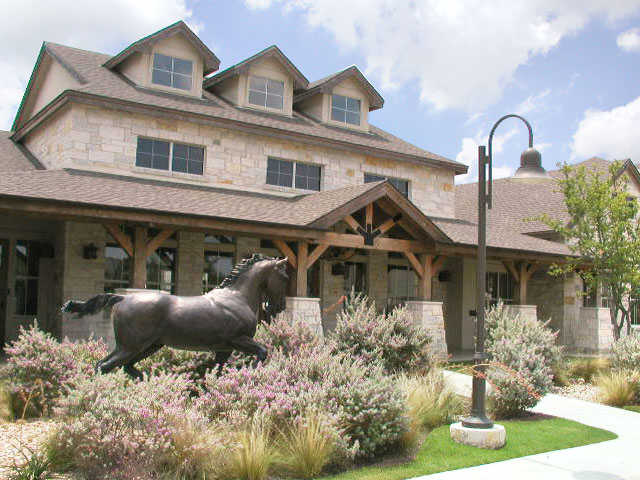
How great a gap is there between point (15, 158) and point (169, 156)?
483 cm

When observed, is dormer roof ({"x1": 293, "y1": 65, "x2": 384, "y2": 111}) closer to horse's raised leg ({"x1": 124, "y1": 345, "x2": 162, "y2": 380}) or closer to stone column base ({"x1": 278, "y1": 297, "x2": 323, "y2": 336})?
stone column base ({"x1": 278, "y1": 297, "x2": 323, "y2": 336})

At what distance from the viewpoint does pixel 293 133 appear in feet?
62.1

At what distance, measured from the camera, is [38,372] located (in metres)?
8.91

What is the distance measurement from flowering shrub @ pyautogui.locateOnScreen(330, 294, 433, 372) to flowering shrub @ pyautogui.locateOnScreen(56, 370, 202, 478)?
523 cm

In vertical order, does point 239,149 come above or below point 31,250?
above

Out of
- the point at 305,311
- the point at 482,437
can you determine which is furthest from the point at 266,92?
the point at 482,437

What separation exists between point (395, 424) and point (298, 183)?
40.9ft

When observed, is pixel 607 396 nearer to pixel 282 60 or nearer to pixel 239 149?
pixel 239 149

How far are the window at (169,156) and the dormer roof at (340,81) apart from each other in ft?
17.2

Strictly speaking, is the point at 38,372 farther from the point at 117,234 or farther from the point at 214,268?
the point at 214,268

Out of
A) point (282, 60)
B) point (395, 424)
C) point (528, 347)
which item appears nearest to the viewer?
point (395, 424)

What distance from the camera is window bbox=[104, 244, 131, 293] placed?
15.8 metres

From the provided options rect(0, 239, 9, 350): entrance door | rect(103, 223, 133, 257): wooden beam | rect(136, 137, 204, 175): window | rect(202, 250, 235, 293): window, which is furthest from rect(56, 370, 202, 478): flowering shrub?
rect(136, 137, 204, 175): window

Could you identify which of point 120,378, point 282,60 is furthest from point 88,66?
point 120,378
